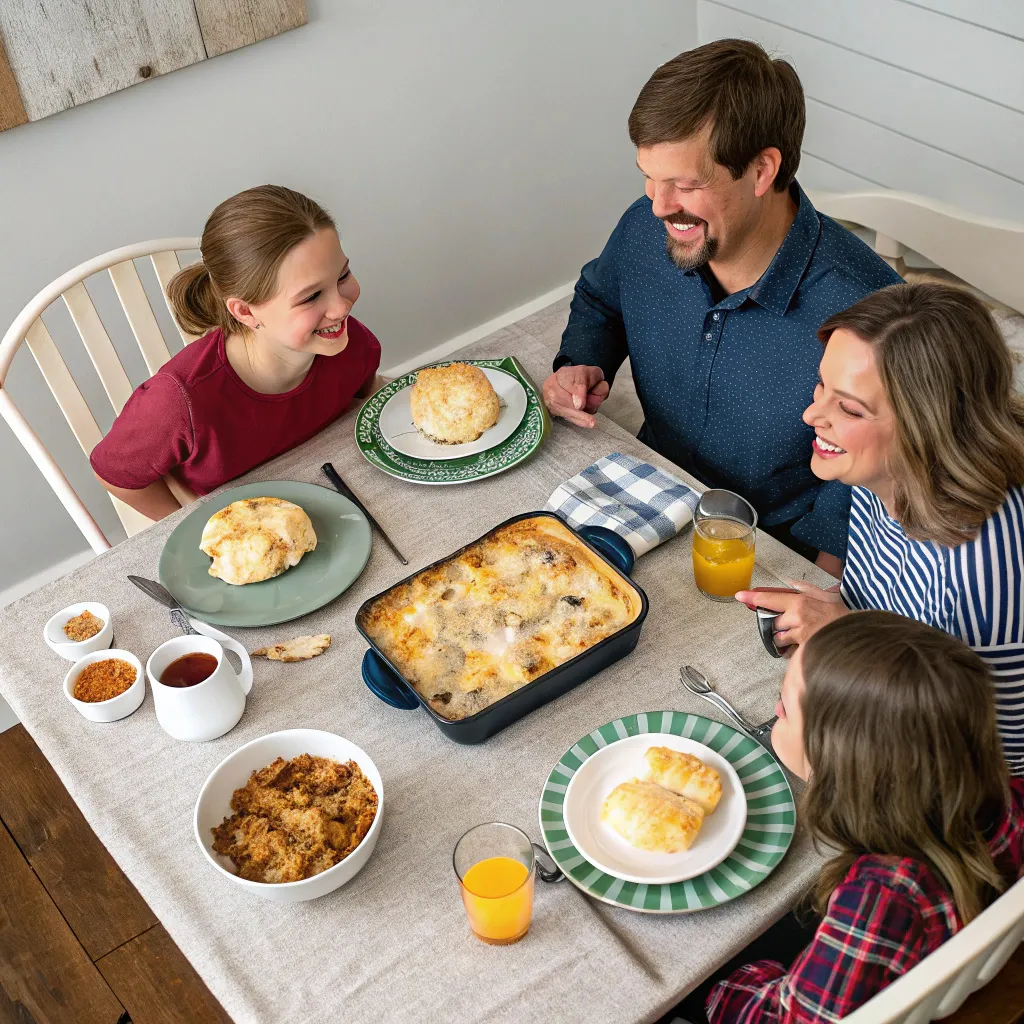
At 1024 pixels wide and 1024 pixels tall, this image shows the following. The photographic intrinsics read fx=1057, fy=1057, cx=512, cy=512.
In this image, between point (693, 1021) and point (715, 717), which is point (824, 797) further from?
point (693, 1021)

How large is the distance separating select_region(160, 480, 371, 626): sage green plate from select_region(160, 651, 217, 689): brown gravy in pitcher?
0.36 feet

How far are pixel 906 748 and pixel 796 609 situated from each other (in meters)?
0.32

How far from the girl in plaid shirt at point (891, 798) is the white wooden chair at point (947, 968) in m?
0.12

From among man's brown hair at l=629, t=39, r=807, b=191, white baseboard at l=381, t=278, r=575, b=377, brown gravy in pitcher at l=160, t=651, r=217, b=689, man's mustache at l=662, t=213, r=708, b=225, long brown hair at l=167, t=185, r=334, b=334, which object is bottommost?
white baseboard at l=381, t=278, r=575, b=377

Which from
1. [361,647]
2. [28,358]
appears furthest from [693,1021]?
[28,358]

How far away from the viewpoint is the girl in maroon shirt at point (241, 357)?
5.67 feet

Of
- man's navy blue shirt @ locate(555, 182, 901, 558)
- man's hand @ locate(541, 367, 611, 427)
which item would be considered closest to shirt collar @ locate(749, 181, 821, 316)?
man's navy blue shirt @ locate(555, 182, 901, 558)

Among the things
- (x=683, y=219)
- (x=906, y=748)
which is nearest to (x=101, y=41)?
(x=683, y=219)

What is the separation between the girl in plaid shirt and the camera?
1026 mm

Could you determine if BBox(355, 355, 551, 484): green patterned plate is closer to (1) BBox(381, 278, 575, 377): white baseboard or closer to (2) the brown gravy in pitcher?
(2) the brown gravy in pitcher

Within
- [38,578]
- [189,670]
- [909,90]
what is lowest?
[38,578]

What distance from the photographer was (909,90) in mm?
2709

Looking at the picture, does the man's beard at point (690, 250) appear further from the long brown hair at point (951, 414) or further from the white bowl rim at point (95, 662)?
the white bowl rim at point (95, 662)

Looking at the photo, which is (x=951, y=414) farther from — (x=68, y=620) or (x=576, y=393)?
(x=68, y=620)
